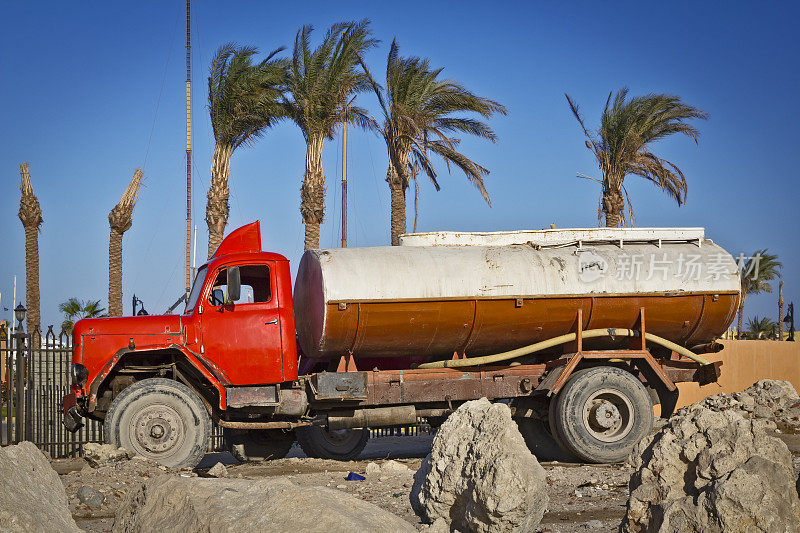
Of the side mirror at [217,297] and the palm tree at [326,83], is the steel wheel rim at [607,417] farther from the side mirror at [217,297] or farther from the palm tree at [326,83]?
the palm tree at [326,83]

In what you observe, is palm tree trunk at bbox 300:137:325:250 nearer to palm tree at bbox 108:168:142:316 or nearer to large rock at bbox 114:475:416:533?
palm tree at bbox 108:168:142:316

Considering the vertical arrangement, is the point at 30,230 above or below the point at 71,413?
above

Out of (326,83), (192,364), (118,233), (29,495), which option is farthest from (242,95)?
(29,495)

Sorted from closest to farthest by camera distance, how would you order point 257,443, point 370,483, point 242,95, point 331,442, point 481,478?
1. point 481,478
2. point 370,483
3. point 257,443
4. point 331,442
5. point 242,95

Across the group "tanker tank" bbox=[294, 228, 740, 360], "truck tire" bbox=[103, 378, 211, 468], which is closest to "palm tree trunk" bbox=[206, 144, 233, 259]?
"tanker tank" bbox=[294, 228, 740, 360]

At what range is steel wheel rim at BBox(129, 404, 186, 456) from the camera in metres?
10.1

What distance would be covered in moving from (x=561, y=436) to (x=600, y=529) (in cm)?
456

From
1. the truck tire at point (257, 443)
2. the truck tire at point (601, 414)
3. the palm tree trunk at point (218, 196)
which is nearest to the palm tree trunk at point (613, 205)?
the palm tree trunk at point (218, 196)

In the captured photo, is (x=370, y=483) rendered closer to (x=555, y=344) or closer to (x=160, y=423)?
(x=160, y=423)

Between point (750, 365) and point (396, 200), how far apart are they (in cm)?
1282

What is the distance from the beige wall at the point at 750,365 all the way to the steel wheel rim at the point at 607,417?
1274cm

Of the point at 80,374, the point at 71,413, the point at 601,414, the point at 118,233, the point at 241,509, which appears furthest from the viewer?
the point at 118,233

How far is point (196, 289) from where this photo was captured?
10.9 metres

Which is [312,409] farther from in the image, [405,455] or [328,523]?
[328,523]
